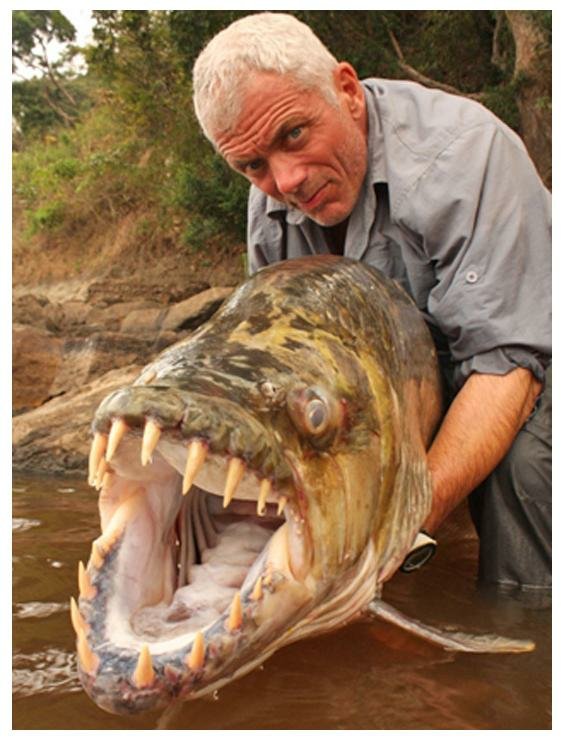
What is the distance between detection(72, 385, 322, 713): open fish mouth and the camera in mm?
1569

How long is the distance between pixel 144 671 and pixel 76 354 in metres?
8.11

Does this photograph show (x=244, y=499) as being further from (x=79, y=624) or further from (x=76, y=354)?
(x=76, y=354)

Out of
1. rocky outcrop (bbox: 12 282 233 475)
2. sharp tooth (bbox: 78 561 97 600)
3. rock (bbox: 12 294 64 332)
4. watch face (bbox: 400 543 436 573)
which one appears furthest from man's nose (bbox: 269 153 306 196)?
rock (bbox: 12 294 64 332)

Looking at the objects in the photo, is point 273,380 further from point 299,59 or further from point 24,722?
point 299,59

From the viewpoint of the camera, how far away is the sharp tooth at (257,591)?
1671 mm

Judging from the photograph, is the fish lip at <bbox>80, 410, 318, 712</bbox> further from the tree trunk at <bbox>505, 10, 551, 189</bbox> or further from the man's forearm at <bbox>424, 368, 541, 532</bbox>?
the tree trunk at <bbox>505, 10, 551, 189</bbox>

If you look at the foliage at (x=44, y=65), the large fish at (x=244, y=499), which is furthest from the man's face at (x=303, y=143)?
the foliage at (x=44, y=65)

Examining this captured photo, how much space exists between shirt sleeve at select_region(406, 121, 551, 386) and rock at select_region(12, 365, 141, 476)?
3.87m

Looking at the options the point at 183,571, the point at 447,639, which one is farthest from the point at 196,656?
the point at 447,639

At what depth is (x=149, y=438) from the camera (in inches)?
62.0

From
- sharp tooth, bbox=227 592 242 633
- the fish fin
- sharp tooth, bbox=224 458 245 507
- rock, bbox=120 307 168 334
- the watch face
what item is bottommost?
the fish fin

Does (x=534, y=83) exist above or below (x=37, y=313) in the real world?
above

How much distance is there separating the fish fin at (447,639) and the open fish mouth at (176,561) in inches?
14.6
